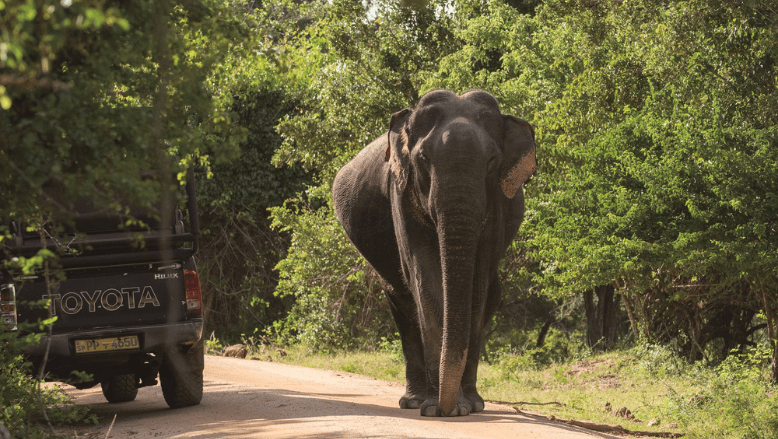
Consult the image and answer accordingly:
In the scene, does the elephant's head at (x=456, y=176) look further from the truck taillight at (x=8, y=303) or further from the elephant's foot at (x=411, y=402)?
the truck taillight at (x=8, y=303)

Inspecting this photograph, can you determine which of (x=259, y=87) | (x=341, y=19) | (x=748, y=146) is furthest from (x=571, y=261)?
(x=259, y=87)

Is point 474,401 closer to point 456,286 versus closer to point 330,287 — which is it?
point 456,286

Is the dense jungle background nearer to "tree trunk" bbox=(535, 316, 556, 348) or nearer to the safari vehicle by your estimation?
"tree trunk" bbox=(535, 316, 556, 348)

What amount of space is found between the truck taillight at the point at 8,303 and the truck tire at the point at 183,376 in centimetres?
159

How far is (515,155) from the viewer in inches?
380

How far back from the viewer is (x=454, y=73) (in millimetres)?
18219

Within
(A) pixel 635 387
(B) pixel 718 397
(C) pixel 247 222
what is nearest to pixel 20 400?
(B) pixel 718 397

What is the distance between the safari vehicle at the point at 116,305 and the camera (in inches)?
392

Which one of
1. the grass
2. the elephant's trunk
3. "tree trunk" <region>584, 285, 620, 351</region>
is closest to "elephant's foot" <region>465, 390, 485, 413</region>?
the elephant's trunk

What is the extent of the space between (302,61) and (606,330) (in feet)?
40.4

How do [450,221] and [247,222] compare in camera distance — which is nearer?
[450,221]

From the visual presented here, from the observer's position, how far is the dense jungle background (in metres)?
5.69

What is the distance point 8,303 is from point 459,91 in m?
10.4

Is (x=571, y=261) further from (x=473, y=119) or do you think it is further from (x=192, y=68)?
(x=192, y=68)
